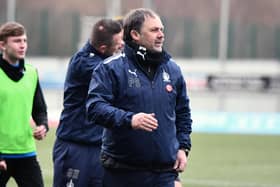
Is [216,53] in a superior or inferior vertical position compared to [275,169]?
inferior

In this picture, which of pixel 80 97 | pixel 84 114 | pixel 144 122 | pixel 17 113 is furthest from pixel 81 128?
pixel 144 122

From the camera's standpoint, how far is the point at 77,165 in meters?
8.27

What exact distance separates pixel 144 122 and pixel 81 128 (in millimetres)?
1954

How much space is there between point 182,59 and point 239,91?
722 cm

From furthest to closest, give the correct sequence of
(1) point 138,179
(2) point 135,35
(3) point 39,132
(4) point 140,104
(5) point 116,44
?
(3) point 39,132 < (5) point 116,44 < (2) point 135,35 < (1) point 138,179 < (4) point 140,104

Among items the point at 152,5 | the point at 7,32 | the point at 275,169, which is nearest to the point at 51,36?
the point at 152,5

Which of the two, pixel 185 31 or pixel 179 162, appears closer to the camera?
pixel 179 162

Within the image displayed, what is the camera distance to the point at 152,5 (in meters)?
35.2

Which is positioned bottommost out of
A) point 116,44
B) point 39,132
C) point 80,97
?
point 39,132

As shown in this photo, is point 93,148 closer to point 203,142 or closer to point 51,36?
point 203,142

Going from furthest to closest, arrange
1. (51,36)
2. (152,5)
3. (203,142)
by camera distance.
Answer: (51,36)
(152,5)
(203,142)

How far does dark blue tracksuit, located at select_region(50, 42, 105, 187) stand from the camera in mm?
8141

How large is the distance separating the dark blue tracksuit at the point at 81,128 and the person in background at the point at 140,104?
1235 millimetres

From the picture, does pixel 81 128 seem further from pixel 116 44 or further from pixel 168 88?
pixel 168 88
